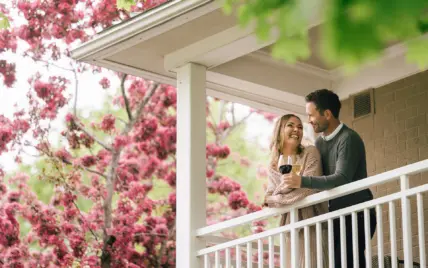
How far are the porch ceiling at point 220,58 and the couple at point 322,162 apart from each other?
0.79 m

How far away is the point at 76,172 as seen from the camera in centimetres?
1429

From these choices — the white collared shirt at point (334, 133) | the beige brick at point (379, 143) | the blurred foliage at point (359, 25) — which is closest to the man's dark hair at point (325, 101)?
the white collared shirt at point (334, 133)

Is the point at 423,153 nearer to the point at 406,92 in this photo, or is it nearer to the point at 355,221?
the point at 406,92

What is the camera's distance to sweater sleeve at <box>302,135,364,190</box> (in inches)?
280

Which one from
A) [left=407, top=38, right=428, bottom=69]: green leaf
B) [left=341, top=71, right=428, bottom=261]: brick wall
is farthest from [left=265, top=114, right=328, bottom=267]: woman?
[left=407, top=38, right=428, bottom=69]: green leaf

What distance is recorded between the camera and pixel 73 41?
14602 mm

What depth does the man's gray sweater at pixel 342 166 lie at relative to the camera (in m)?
7.13

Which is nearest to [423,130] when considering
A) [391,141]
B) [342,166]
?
[391,141]

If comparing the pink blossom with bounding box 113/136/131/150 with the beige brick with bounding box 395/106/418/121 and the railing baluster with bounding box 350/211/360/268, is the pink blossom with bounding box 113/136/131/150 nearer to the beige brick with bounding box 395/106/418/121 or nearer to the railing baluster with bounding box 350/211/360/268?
the beige brick with bounding box 395/106/418/121

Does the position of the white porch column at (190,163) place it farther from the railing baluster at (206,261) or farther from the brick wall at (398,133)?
the brick wall at (398,133)

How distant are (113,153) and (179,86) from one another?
19.1ft

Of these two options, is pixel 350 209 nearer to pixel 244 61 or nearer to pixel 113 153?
pixel 244 61

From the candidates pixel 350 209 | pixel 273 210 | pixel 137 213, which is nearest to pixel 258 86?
pixel 273 210

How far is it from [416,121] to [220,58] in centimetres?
202
